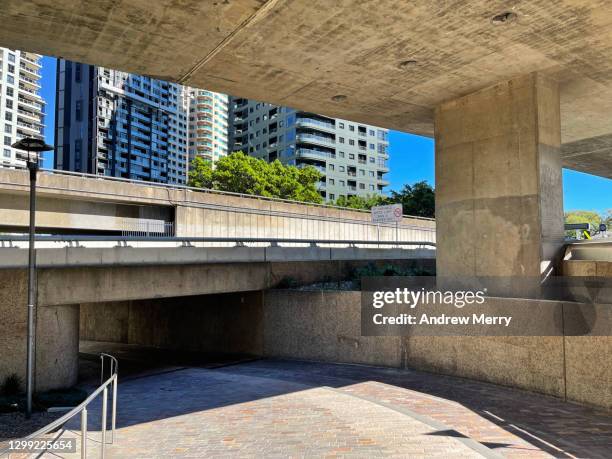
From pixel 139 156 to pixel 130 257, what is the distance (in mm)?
108853

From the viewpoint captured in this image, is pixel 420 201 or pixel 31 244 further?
pixel 420 201

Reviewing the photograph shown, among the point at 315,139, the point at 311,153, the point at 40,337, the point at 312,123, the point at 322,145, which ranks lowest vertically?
the point at 40,337

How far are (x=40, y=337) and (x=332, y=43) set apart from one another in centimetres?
964

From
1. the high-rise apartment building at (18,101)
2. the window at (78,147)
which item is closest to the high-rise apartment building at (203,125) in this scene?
the window at (78,147)

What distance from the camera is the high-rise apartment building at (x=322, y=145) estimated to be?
7494 centimetres

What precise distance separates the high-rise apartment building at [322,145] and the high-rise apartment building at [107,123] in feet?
74.5

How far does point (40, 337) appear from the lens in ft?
37.4

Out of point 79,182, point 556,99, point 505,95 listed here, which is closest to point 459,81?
point 505,95

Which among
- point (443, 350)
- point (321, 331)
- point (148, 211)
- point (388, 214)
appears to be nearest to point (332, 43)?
point (443, 350)

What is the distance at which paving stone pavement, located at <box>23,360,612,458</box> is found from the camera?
6.55 meters

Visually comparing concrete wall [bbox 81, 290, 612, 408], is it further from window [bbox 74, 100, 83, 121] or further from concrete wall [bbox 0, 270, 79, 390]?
window [bbox 74, 100, 83, 121]

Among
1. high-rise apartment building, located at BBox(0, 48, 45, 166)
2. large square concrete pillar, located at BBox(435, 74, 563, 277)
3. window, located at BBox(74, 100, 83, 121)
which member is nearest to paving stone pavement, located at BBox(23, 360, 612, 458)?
large square concrete pillar, located at BBox(435, 74, 563, 277)

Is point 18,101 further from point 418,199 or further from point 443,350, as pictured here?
point 443,350

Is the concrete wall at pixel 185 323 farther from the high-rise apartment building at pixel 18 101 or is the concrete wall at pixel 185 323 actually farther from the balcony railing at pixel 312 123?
the high-rise apartment building at pixel 18 101
